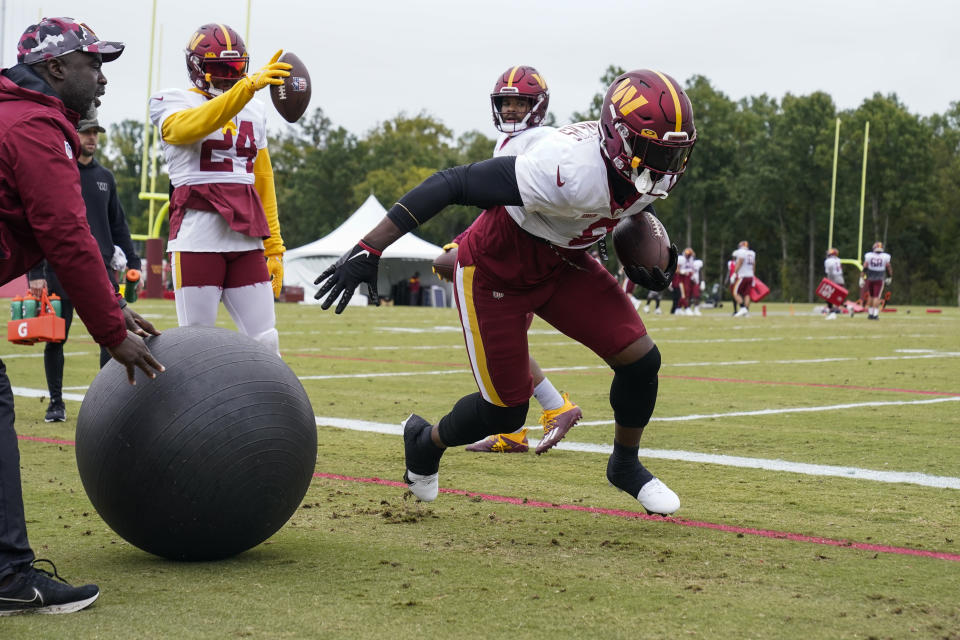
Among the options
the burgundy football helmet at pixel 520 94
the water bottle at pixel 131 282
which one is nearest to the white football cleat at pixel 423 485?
Result: the burgundy football helmet at pixel 520 94

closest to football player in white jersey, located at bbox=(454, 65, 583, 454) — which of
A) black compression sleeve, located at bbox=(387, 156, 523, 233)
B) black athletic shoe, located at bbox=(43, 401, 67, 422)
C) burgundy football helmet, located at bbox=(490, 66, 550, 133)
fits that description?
burgundy football helmet, located at bbox=(490, 66, 550, 133)

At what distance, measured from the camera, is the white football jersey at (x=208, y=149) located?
6617 millimetres

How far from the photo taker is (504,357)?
5.27 meters

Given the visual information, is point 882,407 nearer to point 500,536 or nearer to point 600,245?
point 600,245

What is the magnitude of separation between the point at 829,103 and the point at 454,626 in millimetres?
79312

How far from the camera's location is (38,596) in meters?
3.70

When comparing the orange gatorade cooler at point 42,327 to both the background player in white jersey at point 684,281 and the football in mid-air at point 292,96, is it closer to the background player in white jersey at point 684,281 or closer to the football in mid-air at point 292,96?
the football in mid-air at point 292,96

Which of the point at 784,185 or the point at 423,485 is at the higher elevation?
the point at 784,185

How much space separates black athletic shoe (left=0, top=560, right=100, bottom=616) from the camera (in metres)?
3.68

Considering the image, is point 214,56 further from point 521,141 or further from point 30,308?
point 30,308

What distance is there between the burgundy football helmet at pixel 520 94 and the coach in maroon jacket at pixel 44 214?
14.7 ft

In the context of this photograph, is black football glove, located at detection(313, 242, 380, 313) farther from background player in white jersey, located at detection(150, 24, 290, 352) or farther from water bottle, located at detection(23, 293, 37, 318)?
water bottle, located at detection(23, 293, 37, 318)

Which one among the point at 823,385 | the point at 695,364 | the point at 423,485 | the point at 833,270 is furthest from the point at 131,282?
the point at 833,270

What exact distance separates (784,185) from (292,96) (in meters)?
72.8
